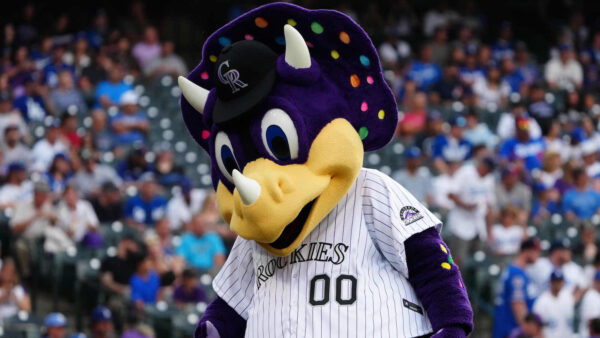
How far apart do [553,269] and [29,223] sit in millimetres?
4227

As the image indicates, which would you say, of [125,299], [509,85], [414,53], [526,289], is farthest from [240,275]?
[414,53]

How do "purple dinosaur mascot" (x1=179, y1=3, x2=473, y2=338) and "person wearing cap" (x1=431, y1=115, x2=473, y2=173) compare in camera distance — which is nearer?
"purple dinosaur mascot" (x1=179, y1=3, x2=473, y2=338)

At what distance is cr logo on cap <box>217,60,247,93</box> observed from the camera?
340 centimetres

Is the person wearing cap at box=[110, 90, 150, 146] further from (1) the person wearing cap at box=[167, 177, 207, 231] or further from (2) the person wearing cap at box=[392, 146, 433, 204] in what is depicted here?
(2) the person wearing cap at box=[392, 146, 433, 204]

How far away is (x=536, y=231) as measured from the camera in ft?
33.0

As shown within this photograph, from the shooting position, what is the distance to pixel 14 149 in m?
10.4

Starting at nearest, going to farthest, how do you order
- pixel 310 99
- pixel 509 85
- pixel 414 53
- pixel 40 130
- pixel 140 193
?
pixel 310 99 < pixel 140 193 < pixel 40 130 < pixel 509 85 < pixel 414 53

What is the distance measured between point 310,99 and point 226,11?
13.5 m

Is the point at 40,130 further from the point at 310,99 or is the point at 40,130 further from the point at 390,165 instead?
the point at 310,99

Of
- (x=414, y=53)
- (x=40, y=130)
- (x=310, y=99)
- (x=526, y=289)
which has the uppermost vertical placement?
(x=414, y=53)

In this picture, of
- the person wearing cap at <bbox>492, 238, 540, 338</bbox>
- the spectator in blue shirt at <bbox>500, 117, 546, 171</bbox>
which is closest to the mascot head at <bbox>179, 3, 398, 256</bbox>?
the person wearing cap at <bbox>492, 238, 540, 338</bbox>

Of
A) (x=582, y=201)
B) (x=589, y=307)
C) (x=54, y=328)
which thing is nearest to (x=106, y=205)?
(x=54, y=328)

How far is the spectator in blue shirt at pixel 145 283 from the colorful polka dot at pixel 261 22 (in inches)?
202

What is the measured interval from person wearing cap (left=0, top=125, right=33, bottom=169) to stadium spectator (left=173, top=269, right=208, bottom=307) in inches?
109
